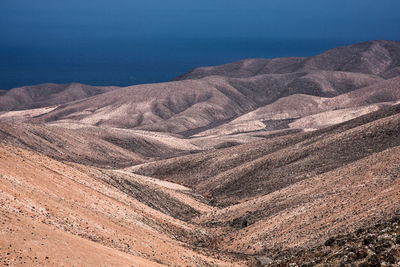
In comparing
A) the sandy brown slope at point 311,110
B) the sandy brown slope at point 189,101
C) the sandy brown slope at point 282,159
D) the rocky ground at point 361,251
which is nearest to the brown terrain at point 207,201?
the rocky ground at point 361,251

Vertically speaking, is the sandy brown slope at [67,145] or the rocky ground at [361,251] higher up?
the rocky ground at [361,251]

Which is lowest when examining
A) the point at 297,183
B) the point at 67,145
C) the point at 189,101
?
the point at 189,101

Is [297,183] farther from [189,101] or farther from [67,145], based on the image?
[189,101]

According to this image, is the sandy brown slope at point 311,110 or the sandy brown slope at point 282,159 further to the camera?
the sandy brown slope at point 311,110

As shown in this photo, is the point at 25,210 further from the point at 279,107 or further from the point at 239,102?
the point at 239,102

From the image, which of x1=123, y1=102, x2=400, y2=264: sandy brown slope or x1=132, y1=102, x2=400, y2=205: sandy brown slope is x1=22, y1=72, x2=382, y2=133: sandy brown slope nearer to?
x1=132, y1=102, x2=400, y2=205: sandy brown slope

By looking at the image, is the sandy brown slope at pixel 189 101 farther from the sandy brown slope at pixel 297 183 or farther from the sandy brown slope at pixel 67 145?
the sandy brown slope at pixel 297 183

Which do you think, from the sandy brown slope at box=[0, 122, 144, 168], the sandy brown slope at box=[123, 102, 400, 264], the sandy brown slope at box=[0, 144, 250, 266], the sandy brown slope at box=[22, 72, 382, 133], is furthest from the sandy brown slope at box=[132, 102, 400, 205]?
the sandy brown slope at box=[22, 72, 382, 133]

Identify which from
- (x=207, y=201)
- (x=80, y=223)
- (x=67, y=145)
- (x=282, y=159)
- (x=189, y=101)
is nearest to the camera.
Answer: (x=80, y=223)

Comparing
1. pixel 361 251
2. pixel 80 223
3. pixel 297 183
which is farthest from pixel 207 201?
pixel 361 251
